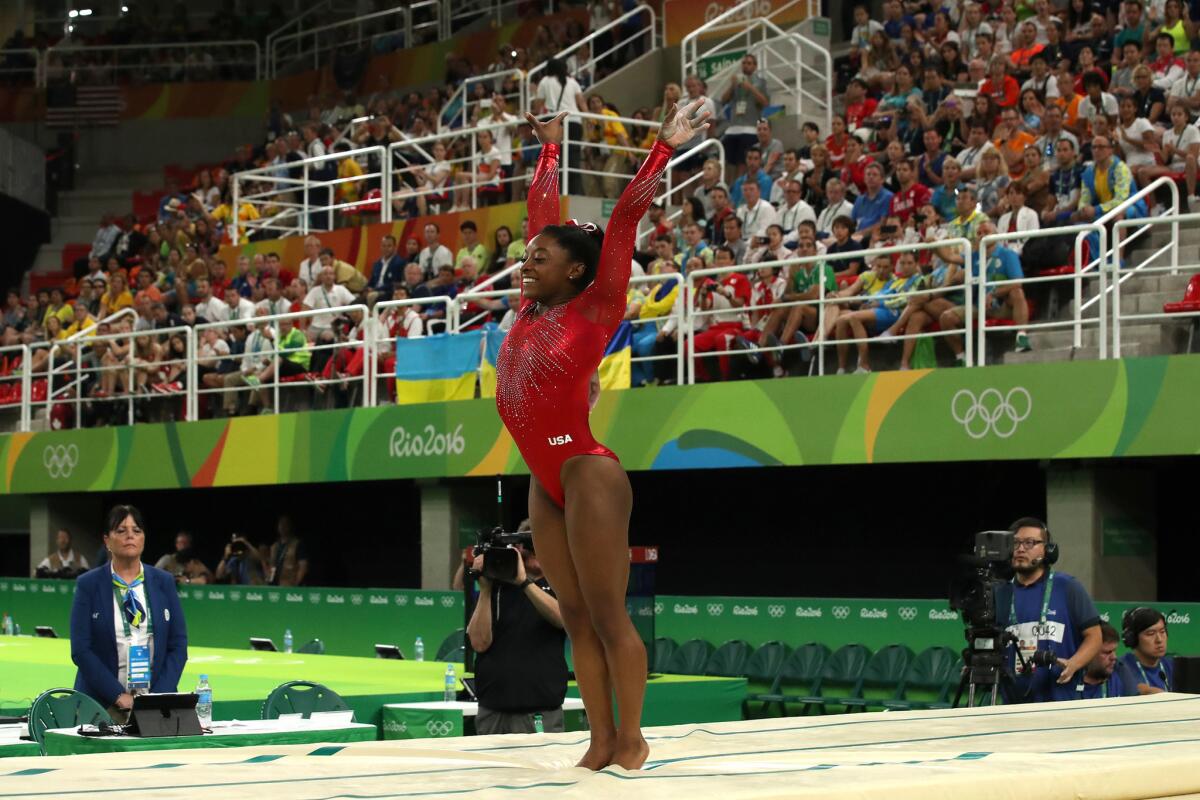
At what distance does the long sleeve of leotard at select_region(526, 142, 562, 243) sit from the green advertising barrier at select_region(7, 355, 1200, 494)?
23.0ft

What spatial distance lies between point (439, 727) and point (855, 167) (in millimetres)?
8565

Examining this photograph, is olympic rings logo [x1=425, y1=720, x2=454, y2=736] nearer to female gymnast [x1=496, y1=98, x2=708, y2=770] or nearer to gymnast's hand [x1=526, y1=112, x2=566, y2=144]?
female gymnast [x1=496, y1=98, x2=708, y2=770]

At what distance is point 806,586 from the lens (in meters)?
15.7

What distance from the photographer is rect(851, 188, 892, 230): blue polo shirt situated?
49.7 ft

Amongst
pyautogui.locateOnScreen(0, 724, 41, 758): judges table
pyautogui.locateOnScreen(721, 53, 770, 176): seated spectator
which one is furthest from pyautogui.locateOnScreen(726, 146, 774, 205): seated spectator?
pyautogui.locateOnScreen(0, 724, 41, 758): judges table

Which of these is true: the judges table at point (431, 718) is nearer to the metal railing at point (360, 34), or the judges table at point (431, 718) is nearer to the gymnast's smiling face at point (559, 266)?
the gymnast's smiling face at point (559, 266)

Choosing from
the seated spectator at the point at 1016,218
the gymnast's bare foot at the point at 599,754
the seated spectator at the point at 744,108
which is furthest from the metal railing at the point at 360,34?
the gymnast's bare foot at the point at 599,754

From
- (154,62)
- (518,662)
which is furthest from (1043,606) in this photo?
(154,62)

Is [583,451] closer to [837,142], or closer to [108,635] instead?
[108,635]

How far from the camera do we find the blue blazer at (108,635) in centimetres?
821

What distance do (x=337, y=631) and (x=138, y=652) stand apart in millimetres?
7790

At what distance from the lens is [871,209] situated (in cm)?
1526

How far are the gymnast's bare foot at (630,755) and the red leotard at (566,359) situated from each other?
0.74m

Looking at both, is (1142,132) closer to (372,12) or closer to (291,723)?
(291,723)
